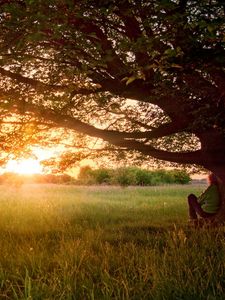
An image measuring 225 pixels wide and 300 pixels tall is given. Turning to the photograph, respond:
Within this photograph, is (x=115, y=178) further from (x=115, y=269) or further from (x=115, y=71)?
(x=115, y=269)

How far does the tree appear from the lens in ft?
24.9

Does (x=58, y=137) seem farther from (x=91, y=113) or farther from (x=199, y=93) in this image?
(x=199, y=93)

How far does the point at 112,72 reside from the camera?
1123 centimetres

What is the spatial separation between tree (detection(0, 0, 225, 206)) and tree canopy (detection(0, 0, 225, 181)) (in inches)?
0.9

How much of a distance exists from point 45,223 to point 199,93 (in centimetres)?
737

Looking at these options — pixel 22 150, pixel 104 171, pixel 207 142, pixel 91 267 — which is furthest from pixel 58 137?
pixel 104 171

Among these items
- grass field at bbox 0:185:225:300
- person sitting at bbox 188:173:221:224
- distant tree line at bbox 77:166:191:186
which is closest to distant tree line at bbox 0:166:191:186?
distant tree line at bbox 77:166:191:186

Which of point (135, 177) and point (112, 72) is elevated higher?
point (112, 72)

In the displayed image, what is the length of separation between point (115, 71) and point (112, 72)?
178mm

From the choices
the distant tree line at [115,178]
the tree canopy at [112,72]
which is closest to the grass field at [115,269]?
the tree canopy at [112,72]

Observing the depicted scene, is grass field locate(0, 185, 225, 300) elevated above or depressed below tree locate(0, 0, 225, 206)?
below

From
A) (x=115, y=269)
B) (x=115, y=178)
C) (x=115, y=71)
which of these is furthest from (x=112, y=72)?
(x=115, y=178)

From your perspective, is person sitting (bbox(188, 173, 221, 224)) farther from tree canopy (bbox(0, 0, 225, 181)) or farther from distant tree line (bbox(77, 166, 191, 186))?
distant tree line (bbox(77, 166, 191, 186))

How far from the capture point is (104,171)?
7206 centimetres
